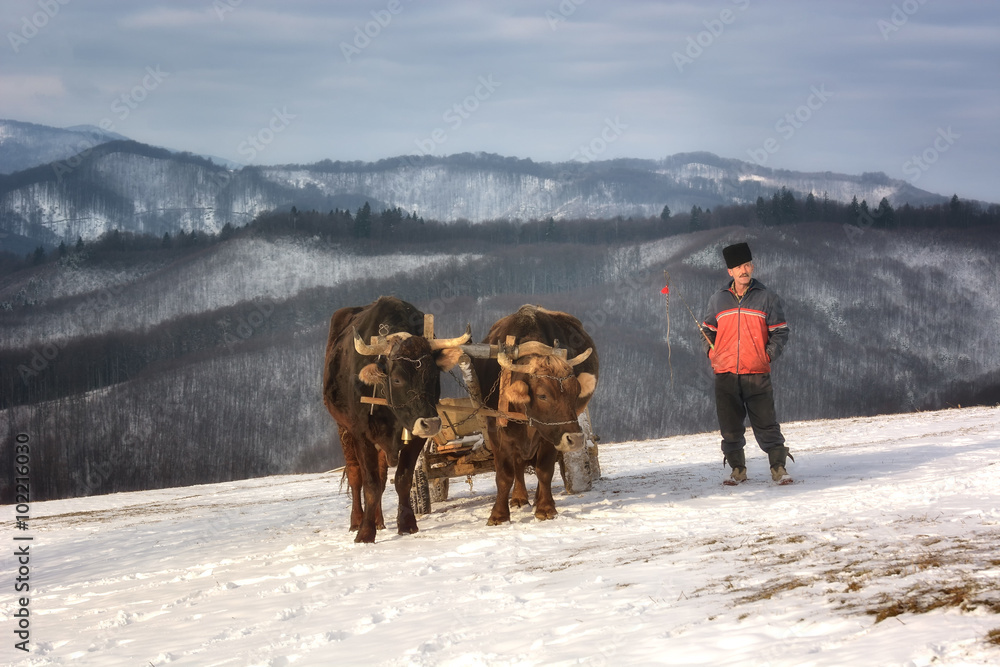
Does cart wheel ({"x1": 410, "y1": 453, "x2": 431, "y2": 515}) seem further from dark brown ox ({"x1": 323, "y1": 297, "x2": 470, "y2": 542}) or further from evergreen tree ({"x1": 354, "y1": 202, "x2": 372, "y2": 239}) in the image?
evergreen tree ({"x1": 354, "y1": 202, "x2": 372, "y2": 239})

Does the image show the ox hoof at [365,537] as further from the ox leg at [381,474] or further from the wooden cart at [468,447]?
the wooden cart at [468,447]

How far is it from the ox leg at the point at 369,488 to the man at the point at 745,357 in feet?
13.4

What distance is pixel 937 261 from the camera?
122 metres

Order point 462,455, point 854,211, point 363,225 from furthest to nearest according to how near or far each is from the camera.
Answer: point 363,225
point 854,211
point 462,455

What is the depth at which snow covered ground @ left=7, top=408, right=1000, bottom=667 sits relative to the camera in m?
4.42

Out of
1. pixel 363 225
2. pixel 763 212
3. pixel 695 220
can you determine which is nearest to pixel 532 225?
pixel 695 220

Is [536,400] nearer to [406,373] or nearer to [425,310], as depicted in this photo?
[406,373]

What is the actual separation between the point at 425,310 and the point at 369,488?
85.9 m

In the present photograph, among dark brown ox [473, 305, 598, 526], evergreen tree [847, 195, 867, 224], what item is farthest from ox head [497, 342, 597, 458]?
evergreen tree [847, 195, 867, 224]

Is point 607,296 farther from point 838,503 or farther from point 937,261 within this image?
point 838,503

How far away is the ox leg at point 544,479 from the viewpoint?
9.94 meters

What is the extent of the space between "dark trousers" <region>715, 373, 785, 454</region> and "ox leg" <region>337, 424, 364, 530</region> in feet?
14.8

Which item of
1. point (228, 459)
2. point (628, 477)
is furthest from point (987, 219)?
point (628, 477)

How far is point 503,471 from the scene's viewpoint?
10266 mm
